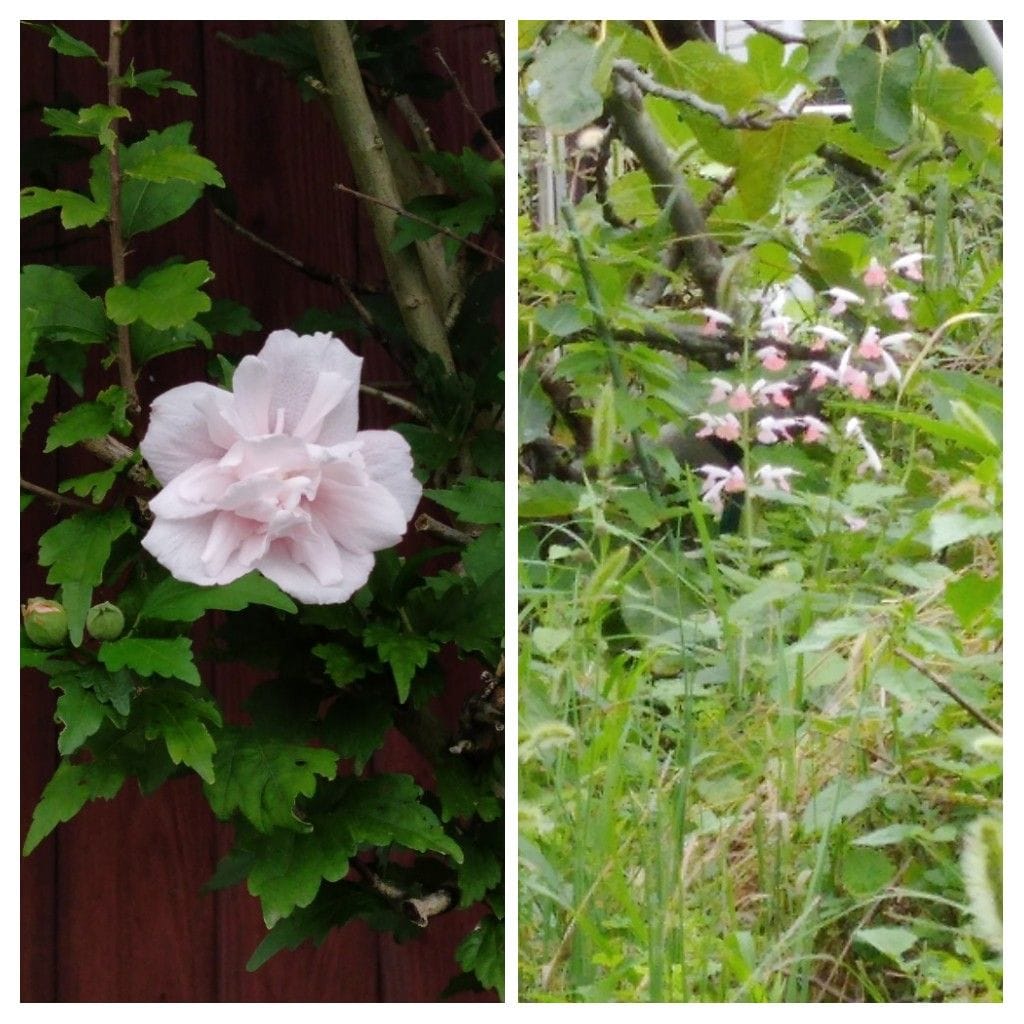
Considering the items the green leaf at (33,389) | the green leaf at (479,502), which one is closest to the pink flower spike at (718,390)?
the green leaf at (479,502)

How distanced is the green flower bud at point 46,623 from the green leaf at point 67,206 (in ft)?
0.59

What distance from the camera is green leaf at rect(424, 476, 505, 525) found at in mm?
607

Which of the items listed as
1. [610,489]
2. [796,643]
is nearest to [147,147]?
[610,489]

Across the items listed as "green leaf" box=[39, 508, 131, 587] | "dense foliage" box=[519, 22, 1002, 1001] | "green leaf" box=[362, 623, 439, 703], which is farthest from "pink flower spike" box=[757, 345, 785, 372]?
"green leaf" box=[39, 508, 131, 587]

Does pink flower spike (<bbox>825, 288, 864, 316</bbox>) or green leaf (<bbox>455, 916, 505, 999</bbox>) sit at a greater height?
pink flower spike (<bbox>825, 288, 864, 316</bbox>)

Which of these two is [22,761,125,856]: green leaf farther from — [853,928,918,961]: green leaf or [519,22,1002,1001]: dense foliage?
[853,928,918,961]: green leaf

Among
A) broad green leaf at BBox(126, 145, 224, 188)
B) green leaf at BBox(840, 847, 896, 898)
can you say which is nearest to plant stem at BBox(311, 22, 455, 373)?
broad green leaf at BBox(126, 145, 224, 188)

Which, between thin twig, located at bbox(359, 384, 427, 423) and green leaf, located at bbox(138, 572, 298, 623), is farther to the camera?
thin twig, located at bbox(359, 384, 427, 423)

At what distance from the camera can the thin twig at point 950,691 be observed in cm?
58

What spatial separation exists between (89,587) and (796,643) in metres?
0.33

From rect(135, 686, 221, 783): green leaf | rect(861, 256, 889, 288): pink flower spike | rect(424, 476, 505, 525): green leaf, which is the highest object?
rect(861, 256, 889, 288): pink flower spike

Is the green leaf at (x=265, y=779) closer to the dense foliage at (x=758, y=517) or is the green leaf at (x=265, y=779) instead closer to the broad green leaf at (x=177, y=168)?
the dense foliage at (x=758, y=517)

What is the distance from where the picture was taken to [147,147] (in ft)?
1.99

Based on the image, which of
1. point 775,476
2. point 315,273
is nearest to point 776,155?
point 775,476
